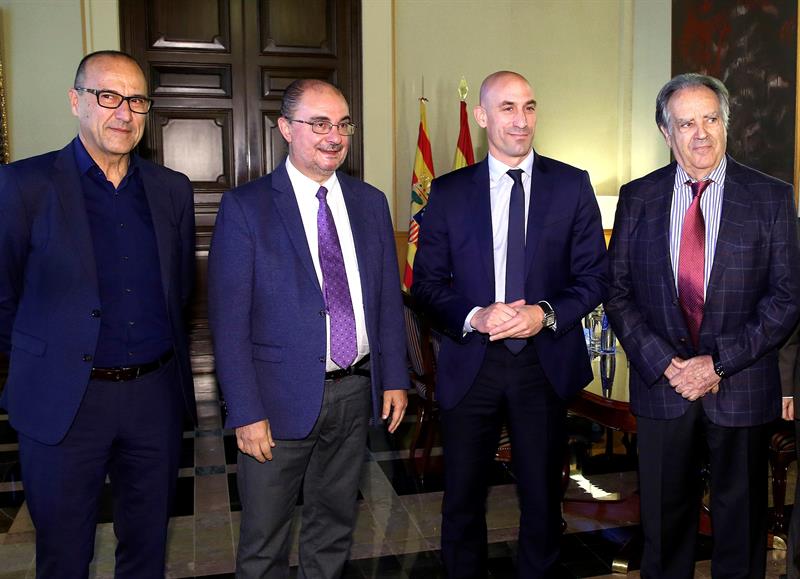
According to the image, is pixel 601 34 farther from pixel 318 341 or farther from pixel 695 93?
pixel 318 341

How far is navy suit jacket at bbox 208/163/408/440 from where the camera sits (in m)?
2.10

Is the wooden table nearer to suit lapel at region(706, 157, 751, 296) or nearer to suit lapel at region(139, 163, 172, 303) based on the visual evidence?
suit lapel at region(706, 157, 751, 296)

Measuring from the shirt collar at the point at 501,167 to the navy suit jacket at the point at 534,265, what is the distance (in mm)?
18

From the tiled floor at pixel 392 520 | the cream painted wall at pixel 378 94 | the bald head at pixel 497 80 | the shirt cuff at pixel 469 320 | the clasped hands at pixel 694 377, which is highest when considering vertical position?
the cream painted wall at pixel 378 94

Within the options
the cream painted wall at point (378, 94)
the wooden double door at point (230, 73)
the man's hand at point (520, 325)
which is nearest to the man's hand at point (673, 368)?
the man's hand at point (520, 325)

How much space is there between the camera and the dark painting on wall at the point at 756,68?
15.7 ft

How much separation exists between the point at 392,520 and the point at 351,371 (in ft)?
4.86

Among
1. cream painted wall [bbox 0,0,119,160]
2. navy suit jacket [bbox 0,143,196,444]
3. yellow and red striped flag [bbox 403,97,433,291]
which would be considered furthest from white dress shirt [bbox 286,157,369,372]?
cream painted wall [bbox 0,0,119,160]

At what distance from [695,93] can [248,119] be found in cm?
470

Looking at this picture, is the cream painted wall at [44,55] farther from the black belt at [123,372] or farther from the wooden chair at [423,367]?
the black belt at [123,372]

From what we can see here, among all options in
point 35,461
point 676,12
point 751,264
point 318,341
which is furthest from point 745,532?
point 676,12

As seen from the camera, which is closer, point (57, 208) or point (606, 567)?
point (57, 208)

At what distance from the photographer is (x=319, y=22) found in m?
6.32

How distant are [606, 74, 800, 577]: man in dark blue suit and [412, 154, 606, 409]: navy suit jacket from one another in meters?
0.15
